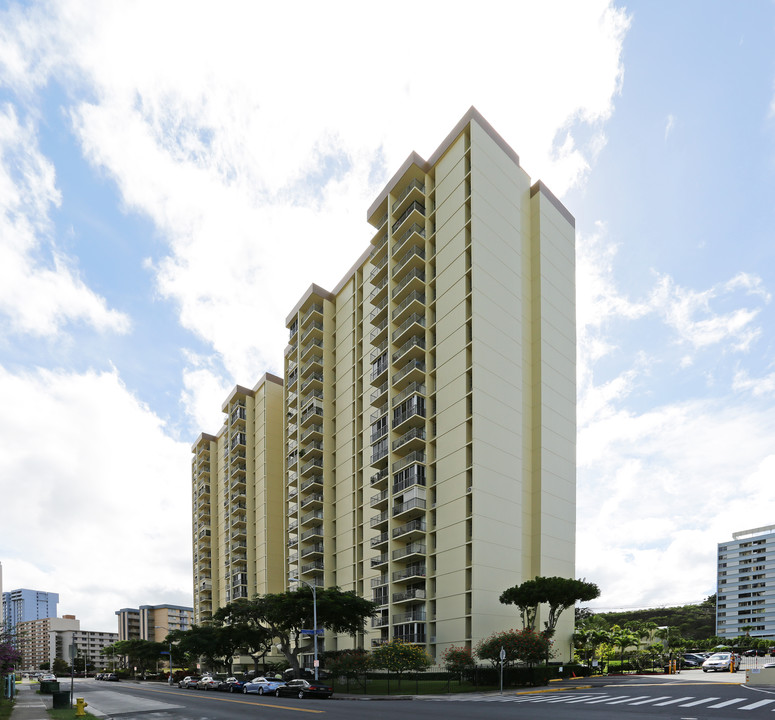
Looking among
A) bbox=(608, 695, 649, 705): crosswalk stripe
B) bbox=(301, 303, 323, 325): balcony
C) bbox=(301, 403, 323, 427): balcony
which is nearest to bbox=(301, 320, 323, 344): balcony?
bbox=(301, 303, 323, 325): balcony

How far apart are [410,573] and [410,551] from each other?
6.74 feet

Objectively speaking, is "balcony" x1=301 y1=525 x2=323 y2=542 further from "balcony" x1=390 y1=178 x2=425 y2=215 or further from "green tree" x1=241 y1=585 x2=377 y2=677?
"balcony" x1=390 y1=178 x2=425 y2=215

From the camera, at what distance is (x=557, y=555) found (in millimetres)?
63812

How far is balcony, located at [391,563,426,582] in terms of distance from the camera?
6062 cm

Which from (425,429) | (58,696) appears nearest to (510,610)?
(425,429)

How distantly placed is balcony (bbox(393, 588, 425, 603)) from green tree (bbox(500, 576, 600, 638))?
27.9 feet

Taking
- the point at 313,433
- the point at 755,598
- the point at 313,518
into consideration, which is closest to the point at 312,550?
the point at 313,518

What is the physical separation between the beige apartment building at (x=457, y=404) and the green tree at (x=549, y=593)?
2.62m

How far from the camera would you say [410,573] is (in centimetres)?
6175

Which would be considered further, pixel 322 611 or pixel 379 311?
pixel 379 311

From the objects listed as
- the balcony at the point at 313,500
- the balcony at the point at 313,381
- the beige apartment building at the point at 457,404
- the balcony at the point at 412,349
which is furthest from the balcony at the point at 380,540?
the balcony at the point at 313,381

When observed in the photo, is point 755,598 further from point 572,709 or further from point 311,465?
point 572,709

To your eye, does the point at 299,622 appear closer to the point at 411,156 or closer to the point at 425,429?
the point at 425,429

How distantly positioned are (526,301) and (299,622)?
39954 mm
